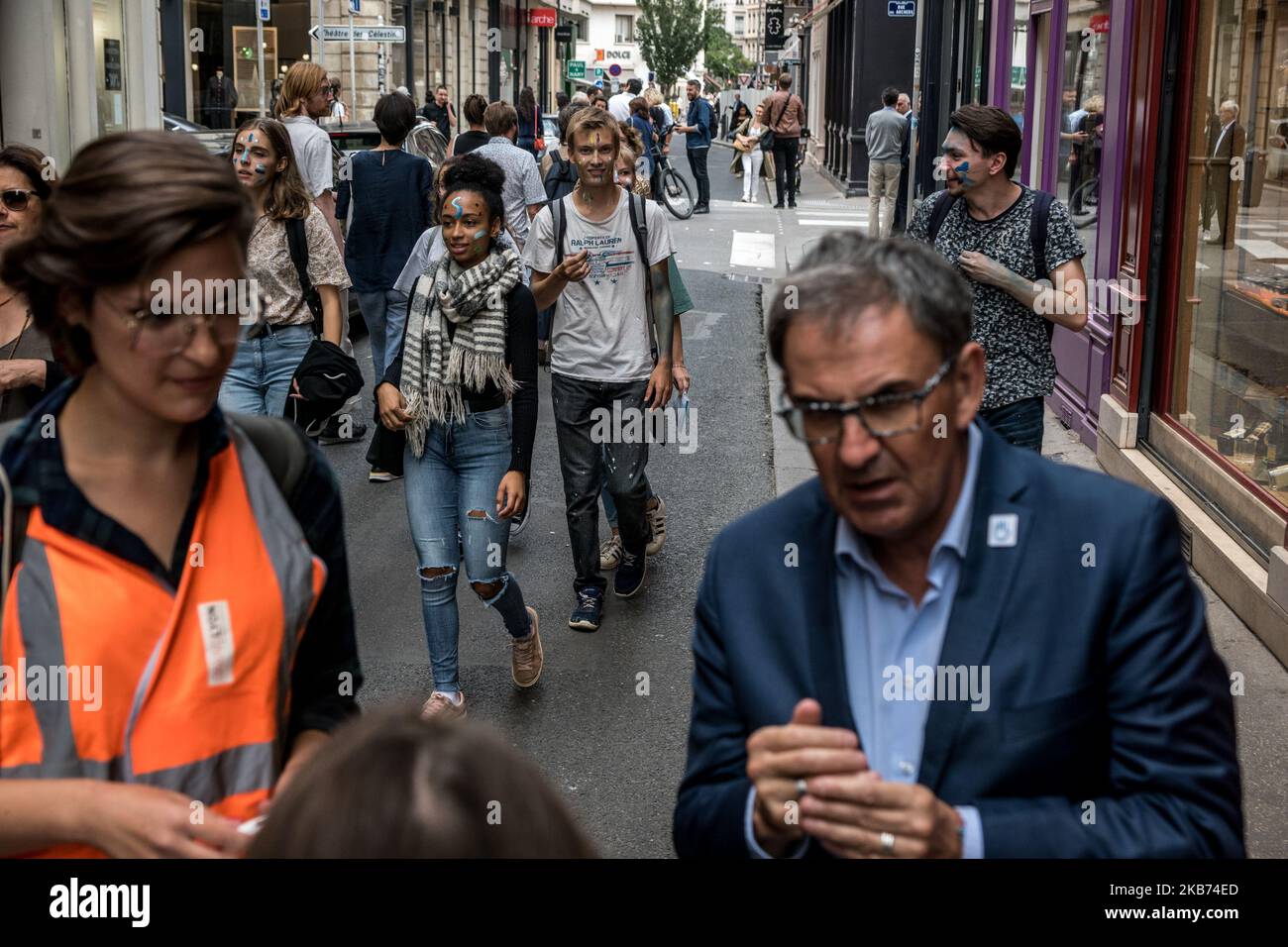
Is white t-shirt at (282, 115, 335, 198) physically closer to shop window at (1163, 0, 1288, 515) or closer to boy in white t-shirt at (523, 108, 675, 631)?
boy in white t-shirt at (523, 108, 675, 631)

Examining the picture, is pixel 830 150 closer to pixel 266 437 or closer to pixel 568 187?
pixel 568 187

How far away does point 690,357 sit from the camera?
1383cm

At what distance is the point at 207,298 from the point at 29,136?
13.5 meters

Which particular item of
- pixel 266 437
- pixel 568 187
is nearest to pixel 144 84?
pixel 568 187

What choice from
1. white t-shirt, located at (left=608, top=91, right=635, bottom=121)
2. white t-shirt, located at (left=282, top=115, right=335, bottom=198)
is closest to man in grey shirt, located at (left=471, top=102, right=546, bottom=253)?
white t-shirt, located at (left=282, top=115, right=335, bottom=198)

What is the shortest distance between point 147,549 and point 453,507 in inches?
140

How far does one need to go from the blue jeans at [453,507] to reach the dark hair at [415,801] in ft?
13.7

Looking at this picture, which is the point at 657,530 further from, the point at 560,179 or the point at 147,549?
the point at 147,549

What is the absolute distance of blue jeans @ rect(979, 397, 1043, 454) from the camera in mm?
5645

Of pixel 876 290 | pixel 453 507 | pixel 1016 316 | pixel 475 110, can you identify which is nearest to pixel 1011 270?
pixel 1016 316

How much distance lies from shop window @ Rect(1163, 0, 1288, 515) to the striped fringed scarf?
3584mm

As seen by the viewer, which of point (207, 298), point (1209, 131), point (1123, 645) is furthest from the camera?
point (1209, 131)

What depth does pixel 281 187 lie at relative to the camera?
6.60 m

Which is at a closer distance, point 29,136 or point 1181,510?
point 1181,510
